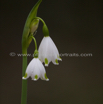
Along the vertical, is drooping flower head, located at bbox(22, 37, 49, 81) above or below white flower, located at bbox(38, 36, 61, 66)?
below

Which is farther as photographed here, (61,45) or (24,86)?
(61,45)

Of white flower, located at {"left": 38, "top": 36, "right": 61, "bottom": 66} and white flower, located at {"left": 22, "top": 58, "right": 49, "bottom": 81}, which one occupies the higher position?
white flower, located at {"left": 38, "top": 36, "right": 61, "bottom": 66}

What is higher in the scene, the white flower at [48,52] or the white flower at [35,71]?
the white flower at [48,52]

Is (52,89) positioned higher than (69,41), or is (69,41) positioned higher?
(69,41)

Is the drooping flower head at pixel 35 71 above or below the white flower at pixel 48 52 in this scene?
below

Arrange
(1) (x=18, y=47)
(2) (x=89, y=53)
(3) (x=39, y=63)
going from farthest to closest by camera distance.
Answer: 1. (2) (x=89, y=53)
2. (1) (x=18, y=47)
3. (3) (x=39, y=63)

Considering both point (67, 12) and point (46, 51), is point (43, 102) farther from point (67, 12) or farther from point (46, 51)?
point (46, 51)

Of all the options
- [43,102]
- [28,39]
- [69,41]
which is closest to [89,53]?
[69,41]

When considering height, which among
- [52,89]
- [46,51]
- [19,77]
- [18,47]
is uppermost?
[18,47]

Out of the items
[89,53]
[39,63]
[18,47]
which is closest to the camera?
[39,63]

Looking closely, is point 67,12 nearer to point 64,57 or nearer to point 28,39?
point 64,57
